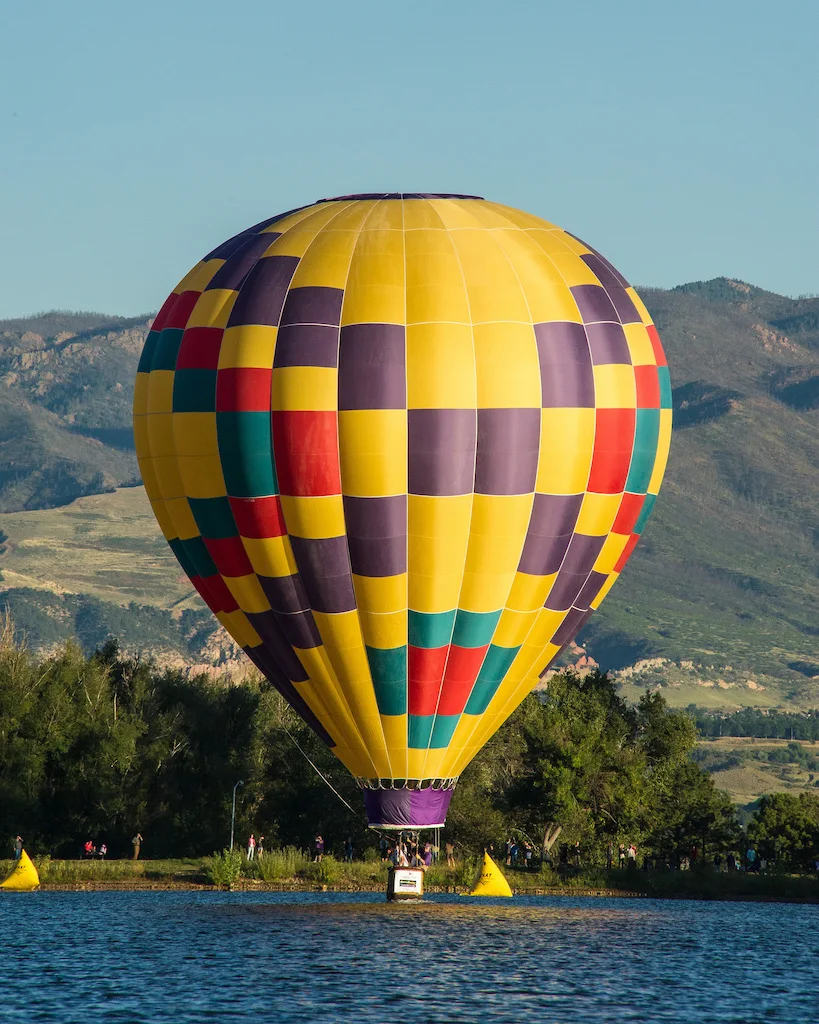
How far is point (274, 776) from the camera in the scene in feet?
300

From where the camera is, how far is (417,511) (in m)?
47.8

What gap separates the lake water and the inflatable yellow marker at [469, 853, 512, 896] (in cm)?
166

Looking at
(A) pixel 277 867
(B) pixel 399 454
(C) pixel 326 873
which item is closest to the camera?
(B) pixel 399 454

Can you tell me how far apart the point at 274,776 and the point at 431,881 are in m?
24.7

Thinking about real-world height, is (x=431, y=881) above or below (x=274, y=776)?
below

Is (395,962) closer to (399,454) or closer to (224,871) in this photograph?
(399,454)

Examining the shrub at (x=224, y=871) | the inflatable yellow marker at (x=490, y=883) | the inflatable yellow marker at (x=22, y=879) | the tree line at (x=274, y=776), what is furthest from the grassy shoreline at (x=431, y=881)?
the tree line at (x=274, y=776)

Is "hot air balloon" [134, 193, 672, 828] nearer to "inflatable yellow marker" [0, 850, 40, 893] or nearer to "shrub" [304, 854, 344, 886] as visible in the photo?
"shrub" [304, 854, 344, 886]

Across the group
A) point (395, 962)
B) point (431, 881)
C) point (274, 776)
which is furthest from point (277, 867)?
point (395, 962)

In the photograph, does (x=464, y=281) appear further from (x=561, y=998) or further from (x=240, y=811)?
(x=240, y=811)

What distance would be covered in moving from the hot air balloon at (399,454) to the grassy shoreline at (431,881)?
60.4 ft

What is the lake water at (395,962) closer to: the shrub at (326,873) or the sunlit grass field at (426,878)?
the sunlit grass field at (426,878)

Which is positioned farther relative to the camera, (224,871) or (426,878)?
(224,871)

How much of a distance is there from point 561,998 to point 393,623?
39.4 feet
